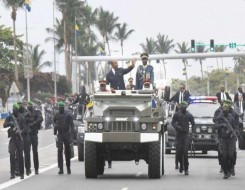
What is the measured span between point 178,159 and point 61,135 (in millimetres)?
3190

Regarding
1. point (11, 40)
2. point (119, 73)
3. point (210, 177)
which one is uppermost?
point (11, 40)

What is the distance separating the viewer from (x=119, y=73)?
966 inches

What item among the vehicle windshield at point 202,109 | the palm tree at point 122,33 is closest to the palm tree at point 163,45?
the palm tree at point 122,33

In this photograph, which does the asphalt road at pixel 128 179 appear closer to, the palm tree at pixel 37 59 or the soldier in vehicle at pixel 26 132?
the soldier in vehicle at pixel 26 132

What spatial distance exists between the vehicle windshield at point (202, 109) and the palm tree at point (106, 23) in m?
108

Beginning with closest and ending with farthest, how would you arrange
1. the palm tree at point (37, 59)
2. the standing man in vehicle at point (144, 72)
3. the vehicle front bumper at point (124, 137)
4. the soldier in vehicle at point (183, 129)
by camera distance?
the vehicle front bumper at point (124, 137), the standing man in vehicle at point (144, 72), the soldier in vehicle at point (183, 129), the palm tree at point (37, 59)

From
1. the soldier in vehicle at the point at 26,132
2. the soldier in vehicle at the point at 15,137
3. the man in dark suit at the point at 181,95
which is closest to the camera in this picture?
the soldier in vehicle at the point at 15,137

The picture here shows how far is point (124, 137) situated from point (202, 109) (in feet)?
34.1

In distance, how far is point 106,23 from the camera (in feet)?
466

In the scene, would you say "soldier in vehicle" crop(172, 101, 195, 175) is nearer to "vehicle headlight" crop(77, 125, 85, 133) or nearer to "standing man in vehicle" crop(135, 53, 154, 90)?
"standing man in vehicle" crop(135, 53, 154, 90)

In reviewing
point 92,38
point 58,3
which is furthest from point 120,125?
point 92,38

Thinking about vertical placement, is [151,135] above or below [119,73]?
below

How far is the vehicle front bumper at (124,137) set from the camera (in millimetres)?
22797

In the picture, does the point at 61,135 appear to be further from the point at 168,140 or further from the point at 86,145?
the point at 168,140
